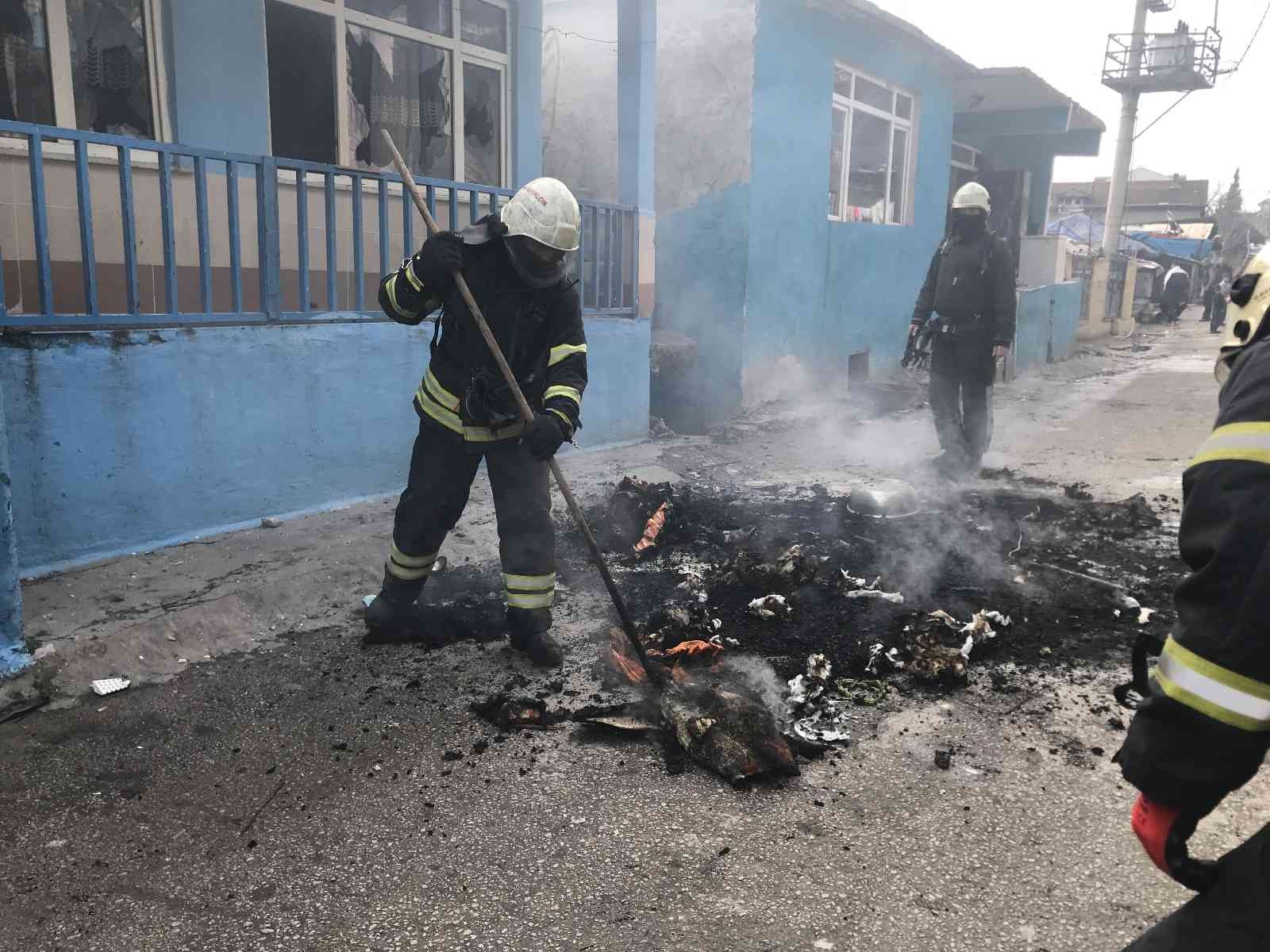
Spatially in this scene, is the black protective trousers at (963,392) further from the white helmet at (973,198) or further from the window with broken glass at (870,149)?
the window with broken glass at (870,149)

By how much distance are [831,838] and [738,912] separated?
459 mm

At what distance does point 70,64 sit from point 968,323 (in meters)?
6.32

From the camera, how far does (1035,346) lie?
54.4 feet

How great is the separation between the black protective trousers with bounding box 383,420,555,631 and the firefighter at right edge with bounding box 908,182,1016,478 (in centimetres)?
453

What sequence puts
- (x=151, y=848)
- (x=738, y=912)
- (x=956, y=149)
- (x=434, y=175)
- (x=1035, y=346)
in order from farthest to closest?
1. (x=956, y=149)
2. (x=1035, y=346)
3. (x=434, y=175)
4. (x=151, y=848)
5. (x=738, y=912)

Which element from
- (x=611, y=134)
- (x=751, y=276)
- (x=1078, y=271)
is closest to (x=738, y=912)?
(x=751, y=276)

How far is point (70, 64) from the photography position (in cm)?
553

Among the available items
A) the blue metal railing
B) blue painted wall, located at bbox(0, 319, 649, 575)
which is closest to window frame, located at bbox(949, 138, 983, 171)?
the blue metal railing

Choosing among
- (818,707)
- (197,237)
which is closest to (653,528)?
(818,707)

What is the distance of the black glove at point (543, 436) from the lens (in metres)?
3.72

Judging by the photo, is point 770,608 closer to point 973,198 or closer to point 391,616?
point 391,616

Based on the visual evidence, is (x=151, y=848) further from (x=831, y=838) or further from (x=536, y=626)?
(x=831, y=838)

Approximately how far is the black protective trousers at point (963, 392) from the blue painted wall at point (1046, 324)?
8.33 m

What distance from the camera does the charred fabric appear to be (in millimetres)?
3492
